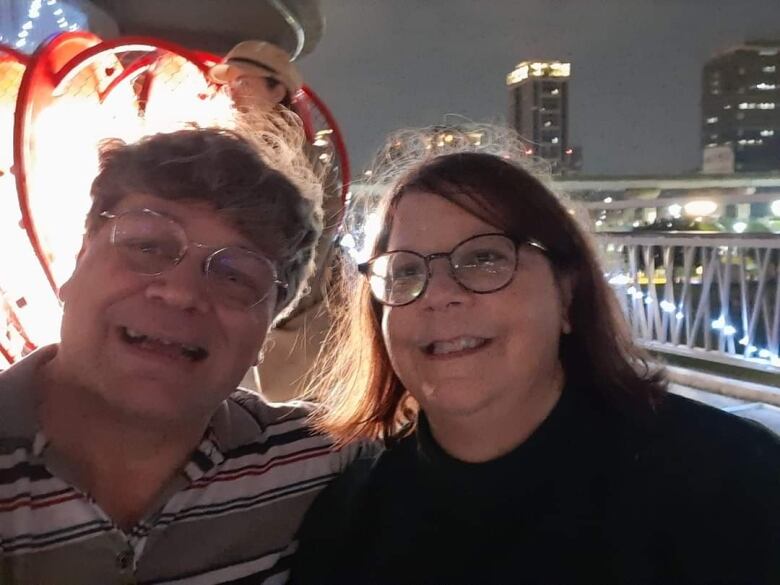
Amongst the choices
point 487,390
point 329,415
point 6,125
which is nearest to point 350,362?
point 329,415

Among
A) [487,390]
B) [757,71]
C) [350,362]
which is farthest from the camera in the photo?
[757,71]

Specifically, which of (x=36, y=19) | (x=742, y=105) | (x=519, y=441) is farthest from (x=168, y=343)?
(x=742, y=105)

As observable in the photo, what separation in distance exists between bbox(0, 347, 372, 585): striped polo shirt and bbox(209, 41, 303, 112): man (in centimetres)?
110

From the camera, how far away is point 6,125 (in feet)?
6.53

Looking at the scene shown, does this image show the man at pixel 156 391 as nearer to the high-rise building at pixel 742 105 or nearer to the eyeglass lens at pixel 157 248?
the eyeglass lens at pixel 157 248

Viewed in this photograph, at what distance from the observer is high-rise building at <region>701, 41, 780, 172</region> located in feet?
75.8

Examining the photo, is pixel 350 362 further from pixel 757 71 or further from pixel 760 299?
pixel 757 71

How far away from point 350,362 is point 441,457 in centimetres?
41

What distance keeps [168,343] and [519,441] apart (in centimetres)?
64

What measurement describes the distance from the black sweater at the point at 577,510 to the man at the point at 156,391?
0.48 ft

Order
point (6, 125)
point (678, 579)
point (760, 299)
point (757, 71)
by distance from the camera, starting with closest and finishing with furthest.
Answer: point (678, 579), point (6, 125), point (760, 299), point (757, 71)

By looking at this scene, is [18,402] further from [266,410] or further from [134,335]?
[266,410]

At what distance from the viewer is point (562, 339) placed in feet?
4.72

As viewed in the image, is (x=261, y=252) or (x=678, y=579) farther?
(x=261, y=252)
